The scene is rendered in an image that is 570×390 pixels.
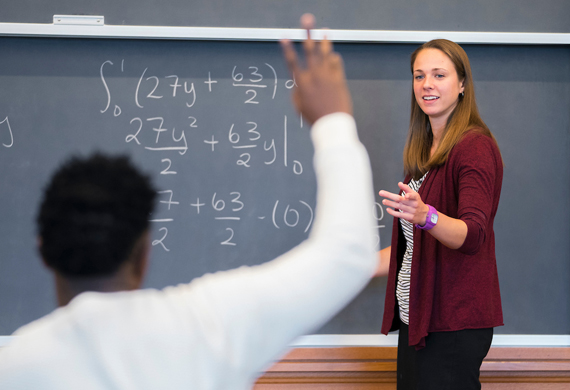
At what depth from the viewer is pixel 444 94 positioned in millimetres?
1351

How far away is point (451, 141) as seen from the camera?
1.26 m

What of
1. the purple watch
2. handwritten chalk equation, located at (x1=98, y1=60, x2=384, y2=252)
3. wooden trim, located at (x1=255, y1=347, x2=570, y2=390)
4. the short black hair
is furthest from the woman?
the short black hair

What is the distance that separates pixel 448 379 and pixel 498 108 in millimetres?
1164

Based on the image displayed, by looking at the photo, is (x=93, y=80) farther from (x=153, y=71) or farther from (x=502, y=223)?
(x=502, y=223)

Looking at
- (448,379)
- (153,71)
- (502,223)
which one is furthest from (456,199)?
(153,71)

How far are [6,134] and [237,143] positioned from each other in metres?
0.92

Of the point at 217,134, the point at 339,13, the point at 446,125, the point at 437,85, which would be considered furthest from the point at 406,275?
the point at 339,13

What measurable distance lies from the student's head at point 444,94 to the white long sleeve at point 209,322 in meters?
0.89

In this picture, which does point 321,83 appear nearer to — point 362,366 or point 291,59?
point 291,59

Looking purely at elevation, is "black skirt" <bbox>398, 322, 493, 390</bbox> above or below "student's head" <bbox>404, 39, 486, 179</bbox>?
below

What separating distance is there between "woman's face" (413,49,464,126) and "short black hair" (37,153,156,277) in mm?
1075

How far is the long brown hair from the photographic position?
127 cm

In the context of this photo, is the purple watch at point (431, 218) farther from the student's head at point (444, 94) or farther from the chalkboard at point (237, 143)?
the chalkboard at point (237, 143)

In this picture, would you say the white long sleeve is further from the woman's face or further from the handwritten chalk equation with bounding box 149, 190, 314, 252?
the handwritten chalk equation with bounding box 149, 190, 314, 252
